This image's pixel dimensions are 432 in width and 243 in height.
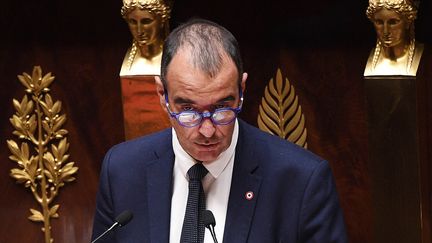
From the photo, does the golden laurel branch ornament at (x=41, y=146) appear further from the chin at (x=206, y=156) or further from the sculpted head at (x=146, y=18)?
the chin at (x=206, y=156)

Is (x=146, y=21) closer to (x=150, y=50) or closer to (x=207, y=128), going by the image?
(x=150, y=50)

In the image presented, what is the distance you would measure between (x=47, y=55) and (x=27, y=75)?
2.0 inches

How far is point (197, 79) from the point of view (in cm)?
115

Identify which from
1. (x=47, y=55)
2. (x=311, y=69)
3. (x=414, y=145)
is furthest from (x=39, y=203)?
(x=414, y=145)

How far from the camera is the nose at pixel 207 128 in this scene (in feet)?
3.80

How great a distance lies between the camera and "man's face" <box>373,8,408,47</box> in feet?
5.01

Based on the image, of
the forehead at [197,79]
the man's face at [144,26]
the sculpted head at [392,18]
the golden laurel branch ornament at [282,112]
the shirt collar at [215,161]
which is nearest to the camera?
the forehead at [197,79]

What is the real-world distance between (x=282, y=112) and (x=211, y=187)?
0.50m

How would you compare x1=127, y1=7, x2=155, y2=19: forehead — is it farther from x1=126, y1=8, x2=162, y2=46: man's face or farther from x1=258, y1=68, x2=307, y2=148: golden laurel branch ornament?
x1=258, y1=68, x2=307, y2=148: golden laurel branch ornament

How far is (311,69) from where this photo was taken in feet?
5.59

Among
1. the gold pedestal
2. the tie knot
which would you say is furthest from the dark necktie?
the gold pedestal

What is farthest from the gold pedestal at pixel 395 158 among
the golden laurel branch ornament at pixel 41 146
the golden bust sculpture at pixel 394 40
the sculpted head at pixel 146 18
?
the golden laurel branch ornament at pixel 41 146

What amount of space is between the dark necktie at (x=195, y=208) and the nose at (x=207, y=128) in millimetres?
94

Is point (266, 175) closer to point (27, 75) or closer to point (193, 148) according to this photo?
point (193, 148)
